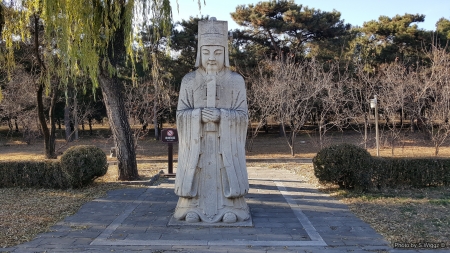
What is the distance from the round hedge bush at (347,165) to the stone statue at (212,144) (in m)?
3.10

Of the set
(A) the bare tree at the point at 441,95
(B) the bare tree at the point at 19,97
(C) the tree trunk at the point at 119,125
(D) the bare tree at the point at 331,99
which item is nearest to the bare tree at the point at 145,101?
(B) the bare tree at the point at 19,97

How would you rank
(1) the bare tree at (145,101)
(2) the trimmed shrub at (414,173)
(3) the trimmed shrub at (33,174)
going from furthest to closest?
(1) the bare tree at (145,101), (3) the trimmed shrub at (33,174), (2) the trimmed shrub at (414,173)

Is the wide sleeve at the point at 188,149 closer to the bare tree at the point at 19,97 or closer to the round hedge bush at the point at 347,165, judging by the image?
the round hedge bush at the point at 347,165

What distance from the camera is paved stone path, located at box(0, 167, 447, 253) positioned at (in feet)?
16.2

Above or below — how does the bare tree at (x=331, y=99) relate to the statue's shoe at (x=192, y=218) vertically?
above

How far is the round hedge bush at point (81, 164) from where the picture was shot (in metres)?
8.84

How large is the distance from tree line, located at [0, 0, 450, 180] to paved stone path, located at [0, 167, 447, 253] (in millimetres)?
3129

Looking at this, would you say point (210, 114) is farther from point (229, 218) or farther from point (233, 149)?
point (229, 218)

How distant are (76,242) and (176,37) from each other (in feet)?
60.2

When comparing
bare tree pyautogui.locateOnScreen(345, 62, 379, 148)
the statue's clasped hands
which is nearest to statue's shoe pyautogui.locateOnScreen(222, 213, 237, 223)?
the statue's clasped hands

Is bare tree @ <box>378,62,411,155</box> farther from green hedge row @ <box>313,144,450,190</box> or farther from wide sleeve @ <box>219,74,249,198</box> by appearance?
wide sleeve @ <box>219,74,249,198</box>

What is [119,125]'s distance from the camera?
9.78 metres

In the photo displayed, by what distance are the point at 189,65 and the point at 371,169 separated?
16.4 m

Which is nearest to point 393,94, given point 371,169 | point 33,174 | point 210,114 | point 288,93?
point 288,93
